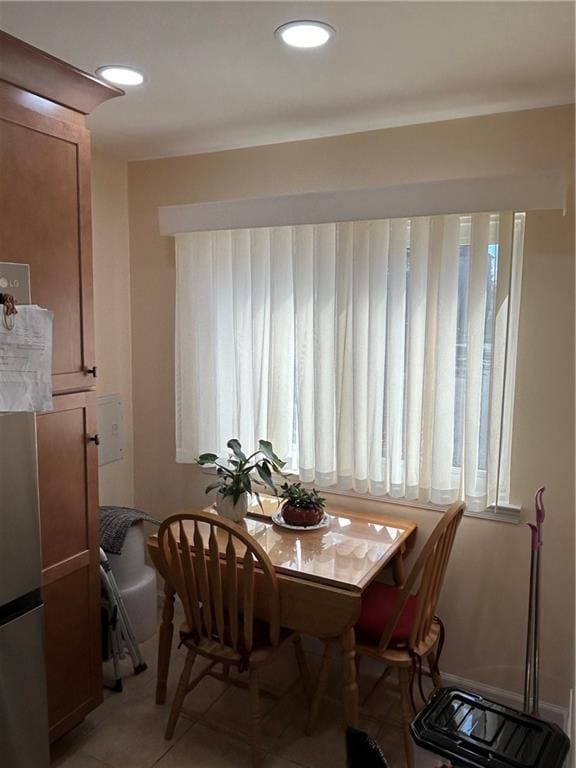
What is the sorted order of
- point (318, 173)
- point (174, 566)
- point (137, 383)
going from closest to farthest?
point (174, 566) → point (318, 173) → point (137, 383)

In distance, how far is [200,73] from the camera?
1964mm

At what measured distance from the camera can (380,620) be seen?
219cm

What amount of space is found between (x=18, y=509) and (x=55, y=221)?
34.9 inches

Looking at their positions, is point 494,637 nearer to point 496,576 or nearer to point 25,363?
point 496,576

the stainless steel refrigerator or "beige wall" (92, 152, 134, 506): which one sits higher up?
"beige wall" (92, 152, 134, 506)

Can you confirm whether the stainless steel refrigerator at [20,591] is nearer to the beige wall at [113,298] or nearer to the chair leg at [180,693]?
the chair leg at [180,693]

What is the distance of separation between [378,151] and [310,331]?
79cm

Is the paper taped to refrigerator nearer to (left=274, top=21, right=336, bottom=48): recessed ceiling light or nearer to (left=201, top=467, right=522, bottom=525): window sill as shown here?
(left=274, top=21, right=336, bottom=48): recessed ceiling light

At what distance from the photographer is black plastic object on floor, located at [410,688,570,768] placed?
4.57 feet

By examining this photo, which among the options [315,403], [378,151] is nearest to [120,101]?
[378,151]

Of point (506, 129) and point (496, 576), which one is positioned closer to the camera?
point (506, 129)

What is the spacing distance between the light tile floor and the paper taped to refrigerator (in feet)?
4.34

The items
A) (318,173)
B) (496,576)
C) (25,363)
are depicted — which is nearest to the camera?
(25,363)

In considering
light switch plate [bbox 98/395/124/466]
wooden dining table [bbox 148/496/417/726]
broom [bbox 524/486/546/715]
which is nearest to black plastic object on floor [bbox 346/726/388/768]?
wooden dining table [bbox 148/496/417/726]
